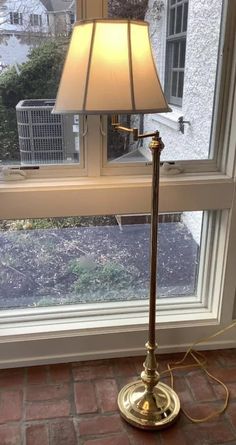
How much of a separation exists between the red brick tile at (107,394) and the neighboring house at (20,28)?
142 centimetres

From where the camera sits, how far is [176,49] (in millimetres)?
1822

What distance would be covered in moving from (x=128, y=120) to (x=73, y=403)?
124cm

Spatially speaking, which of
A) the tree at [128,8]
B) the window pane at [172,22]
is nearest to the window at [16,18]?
the tree at [128,8]

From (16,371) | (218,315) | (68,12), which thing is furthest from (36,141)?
(218,315)

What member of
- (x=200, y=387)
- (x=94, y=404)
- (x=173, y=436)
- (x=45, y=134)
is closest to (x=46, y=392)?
(x=94, y=404)

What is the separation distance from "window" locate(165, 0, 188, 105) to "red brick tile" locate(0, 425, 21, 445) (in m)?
1.51

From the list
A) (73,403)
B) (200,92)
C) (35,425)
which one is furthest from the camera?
(200,92)

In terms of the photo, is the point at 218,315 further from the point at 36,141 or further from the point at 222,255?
the point at 36,141

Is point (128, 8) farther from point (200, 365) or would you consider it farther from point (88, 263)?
point (200, 365)

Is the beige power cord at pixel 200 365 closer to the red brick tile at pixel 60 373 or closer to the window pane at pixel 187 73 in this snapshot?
the red brick tile at pixel 60 373

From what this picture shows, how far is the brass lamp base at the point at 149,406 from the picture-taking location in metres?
1.67

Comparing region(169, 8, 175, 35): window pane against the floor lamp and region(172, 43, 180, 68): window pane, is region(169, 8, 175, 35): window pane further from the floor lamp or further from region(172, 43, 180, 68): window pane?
the floor lamp

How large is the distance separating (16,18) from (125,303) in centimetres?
139

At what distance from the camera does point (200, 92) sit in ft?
6.21
